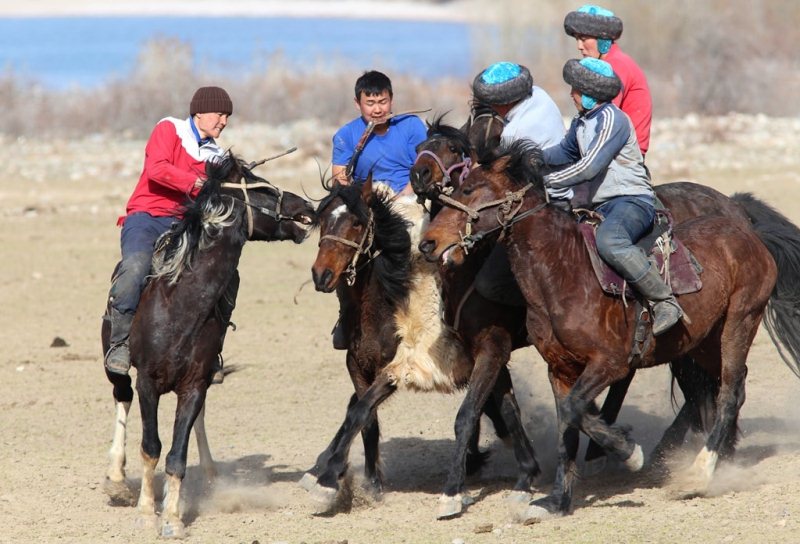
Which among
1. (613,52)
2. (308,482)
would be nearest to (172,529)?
(308,482)

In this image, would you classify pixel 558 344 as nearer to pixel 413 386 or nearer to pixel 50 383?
pixel 413 386

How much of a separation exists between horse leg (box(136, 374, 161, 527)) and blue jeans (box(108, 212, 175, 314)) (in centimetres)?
45

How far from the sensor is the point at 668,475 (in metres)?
7.75

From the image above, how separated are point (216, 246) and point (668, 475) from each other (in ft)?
10.2

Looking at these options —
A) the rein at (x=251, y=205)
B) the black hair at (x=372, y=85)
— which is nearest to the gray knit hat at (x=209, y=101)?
the rein at (x=251, y=205)

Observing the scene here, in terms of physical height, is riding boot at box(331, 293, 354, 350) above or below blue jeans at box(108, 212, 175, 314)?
below

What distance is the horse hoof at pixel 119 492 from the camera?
291 inches

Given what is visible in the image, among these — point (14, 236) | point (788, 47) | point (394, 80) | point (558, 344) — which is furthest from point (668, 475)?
point (788, 47)

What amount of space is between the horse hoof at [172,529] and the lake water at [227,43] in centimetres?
2293

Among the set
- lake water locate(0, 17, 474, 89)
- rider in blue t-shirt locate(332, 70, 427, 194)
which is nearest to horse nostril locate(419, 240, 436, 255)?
rider in blue t-shirt locate(332, 70, 427, 194)

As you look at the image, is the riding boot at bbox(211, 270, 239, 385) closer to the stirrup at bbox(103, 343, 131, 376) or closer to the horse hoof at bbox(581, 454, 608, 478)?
the stirrup at bbox(103, 343, 131, 376)

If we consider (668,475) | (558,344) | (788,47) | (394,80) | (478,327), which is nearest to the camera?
(558,344)

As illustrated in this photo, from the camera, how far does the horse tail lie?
308 inches

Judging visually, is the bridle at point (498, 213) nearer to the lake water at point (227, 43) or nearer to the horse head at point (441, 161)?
the horse head at point (441, 161)
